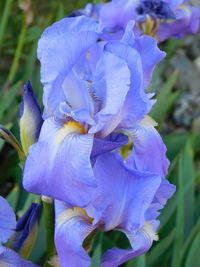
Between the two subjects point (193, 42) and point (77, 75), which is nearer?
point (77, 75)

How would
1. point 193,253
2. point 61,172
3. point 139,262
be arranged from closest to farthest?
point 61,172 → point 139,262 → point 193,253

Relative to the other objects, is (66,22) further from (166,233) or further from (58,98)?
(166,233)

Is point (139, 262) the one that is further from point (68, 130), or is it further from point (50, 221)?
point (68, 130)

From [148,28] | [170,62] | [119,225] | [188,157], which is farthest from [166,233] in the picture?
[170,62]

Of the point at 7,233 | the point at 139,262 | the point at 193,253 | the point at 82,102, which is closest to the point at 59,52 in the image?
the point at 82,102

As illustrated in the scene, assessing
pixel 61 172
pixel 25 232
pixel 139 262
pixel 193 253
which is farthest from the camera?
pixel 193 253

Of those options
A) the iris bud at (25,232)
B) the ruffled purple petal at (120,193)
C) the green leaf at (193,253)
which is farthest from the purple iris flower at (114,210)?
the green leaf at (193,253)

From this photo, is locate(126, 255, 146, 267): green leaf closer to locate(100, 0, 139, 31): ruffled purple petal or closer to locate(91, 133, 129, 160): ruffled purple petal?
locate(91, 133, 129, 160): ruffled purple petal
